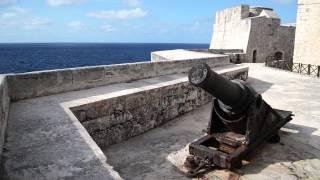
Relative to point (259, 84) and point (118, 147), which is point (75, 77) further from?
point (259, 84)

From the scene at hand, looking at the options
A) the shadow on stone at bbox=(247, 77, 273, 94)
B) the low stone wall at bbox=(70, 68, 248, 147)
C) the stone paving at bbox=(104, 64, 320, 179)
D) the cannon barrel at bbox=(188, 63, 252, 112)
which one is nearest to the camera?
the cannon barrel at bbox=(188, 63, 252, 112)

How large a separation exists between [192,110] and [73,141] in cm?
532

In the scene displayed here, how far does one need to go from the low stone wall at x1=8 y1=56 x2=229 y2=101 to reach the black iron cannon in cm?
300

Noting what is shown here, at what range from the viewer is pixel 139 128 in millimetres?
6742

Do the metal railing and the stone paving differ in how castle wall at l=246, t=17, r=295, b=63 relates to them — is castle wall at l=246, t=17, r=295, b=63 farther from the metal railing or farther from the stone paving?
the stone paving

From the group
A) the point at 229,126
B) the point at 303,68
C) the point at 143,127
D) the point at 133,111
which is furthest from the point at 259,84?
the point at 303,68

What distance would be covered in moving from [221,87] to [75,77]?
3.44m

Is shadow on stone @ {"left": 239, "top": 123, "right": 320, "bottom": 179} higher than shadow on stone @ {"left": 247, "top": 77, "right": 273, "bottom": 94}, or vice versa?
shadow on stone @ {"left": 247, "top": 77, "right": 273, "bottom": 94}

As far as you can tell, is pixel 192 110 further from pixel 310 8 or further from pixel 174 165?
pixel 310 8

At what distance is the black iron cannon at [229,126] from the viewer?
4.71 meters

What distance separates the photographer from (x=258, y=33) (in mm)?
25484

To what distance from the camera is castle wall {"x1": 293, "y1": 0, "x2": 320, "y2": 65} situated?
738 inches

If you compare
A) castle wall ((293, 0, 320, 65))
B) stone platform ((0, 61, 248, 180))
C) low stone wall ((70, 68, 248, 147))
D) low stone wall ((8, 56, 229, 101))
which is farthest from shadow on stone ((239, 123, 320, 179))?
castle wall ((293, 0, 320, 65))

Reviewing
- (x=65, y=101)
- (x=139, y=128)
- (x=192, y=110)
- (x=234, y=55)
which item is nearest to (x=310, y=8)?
(x=234, y=55)
